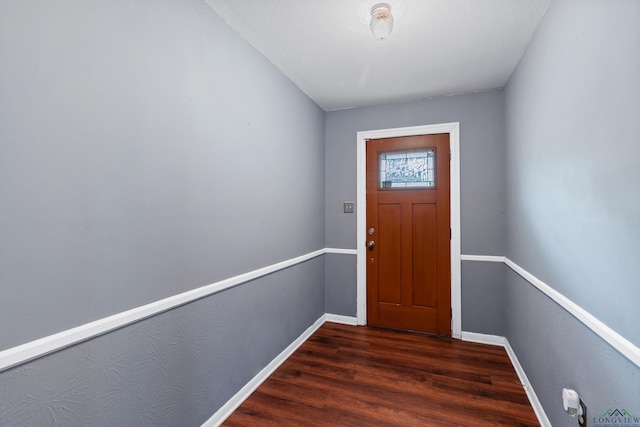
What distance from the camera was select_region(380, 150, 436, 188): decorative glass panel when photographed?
2.95 m

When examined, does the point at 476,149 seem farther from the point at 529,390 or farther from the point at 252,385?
the point at 252,385

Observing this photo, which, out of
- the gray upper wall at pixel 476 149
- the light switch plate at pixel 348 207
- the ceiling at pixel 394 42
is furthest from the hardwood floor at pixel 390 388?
the ceiling at pixel 394 42

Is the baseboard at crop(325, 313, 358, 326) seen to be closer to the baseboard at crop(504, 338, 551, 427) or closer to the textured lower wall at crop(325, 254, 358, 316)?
the textured lower wall at crop(325, 254, 358, 316)

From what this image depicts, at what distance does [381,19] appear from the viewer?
1626mm

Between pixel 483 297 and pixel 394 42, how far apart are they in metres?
2.42

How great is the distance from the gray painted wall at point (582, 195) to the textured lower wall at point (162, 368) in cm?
180

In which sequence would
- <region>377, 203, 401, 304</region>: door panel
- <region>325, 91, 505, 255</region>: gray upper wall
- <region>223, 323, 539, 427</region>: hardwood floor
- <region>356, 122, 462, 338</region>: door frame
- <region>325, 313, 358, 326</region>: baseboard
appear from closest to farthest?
<region>223, 323, 539, 427</region>: hardwood floor → <region>325, 91, 505, 255</region>: gray upper wall → <region>356, 122, 462, 338</region>: door frame → <region>377, 203, 401, 304</region>: door panel → <region>325, 313, 358, 326</region>: baseboard

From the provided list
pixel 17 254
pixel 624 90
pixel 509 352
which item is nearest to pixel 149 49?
pixel 17 254

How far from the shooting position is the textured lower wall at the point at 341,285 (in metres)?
3.20

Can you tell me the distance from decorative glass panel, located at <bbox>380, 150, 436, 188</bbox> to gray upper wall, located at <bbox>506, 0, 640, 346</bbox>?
104 centimetres

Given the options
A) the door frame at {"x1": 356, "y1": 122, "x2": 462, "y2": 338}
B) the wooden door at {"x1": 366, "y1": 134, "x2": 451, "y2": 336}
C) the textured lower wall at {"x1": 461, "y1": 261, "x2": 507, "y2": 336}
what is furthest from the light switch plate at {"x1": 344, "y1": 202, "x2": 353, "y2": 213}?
the textured lower wall at {"x1": 461, "y1": 261, "x2": 507, "y2": 336}

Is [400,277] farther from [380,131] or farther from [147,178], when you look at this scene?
[147,178]

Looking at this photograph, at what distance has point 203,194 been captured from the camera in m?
1.60

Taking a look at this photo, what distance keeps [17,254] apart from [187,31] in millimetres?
1279
